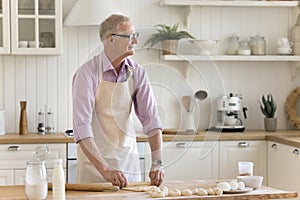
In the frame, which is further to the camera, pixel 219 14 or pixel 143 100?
pixel 219 14

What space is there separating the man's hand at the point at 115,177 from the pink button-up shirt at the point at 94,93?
0.61ft

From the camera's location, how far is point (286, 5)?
506cm

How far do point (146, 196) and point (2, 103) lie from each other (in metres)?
2.51

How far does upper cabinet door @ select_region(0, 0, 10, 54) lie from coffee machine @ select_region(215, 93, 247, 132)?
1.68m

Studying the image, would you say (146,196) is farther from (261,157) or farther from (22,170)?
(261,157)

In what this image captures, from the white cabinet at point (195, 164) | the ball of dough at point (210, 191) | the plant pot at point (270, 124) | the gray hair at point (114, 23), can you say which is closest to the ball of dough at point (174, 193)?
the ball of dough at point (210, 191)

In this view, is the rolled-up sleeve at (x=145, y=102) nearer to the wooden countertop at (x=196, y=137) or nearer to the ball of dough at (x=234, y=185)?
the ball of dough at (x=234, y=185)

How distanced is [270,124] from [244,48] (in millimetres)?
636

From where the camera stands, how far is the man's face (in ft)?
9.32

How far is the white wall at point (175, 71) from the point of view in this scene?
4.89 m

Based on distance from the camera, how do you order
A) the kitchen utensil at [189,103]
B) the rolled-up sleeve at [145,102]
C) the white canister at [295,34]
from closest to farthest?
the rolled-up sleeve at [145,102] < the kitchen utensil at [189,103] < the white canister at [295,34]

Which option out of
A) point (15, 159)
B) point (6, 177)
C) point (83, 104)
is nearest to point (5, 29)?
point (15, 159)

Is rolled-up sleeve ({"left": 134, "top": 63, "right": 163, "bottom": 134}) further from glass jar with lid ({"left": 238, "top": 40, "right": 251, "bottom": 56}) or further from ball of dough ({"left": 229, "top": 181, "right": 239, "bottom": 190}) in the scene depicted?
glass jar with lid ({"left": 238, "top": 40, "right": 251, "bottom": 56})

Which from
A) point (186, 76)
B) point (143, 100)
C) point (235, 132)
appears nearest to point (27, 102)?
point (186, 76)
